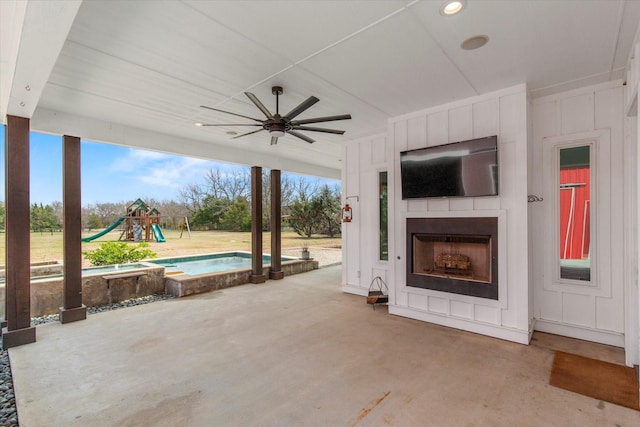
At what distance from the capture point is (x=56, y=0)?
1648 millimetres

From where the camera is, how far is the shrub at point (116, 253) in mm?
6168

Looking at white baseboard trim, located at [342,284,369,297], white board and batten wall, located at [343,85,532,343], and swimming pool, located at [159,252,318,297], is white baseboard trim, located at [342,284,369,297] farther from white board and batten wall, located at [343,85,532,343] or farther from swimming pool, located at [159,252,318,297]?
swimming pool, located at [159,252,318,297]

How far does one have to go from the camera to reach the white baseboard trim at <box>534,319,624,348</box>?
10.5 ft

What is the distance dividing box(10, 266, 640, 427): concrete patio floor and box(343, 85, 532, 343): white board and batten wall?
9.1 inches

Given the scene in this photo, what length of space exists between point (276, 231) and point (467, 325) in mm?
4608

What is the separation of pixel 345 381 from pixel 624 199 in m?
3.45

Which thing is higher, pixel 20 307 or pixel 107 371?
pixel 20 307

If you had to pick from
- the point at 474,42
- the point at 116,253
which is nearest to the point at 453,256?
the point at 474,42

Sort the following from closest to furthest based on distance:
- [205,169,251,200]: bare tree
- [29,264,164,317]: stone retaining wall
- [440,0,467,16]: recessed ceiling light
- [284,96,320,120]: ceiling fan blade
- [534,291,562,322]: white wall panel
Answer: [440,0,467,16]: recessed ceiling light, [284,96,320,120]: ceiling fan blade, [534,291,562,322]: white wall panel, [29,264,164,317]: stone retaining wall, [205,169,251,200]: bare tree

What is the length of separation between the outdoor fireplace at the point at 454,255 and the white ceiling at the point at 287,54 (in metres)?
1.60

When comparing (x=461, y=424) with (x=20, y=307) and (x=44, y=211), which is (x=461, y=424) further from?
(x=44, y=211)

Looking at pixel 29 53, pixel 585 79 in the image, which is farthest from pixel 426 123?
pixel 29 53

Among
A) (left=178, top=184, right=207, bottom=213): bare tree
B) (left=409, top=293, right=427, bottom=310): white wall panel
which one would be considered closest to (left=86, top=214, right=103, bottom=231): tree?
(left=178, top=184, right=207, bottom=213): bare tree

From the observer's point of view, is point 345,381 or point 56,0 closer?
point 56,0
